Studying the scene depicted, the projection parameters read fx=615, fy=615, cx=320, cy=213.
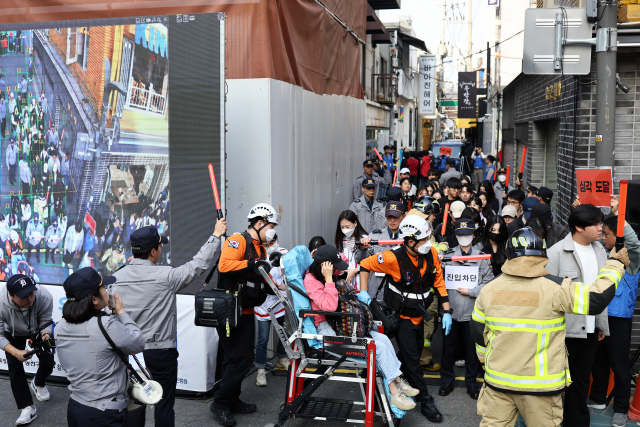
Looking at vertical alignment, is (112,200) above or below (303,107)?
below

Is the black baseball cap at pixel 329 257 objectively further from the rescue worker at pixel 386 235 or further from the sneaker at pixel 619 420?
the sneaker at pixel 619 420

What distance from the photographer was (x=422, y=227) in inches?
221

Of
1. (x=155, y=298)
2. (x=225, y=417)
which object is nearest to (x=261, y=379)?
(x=225, y=417)

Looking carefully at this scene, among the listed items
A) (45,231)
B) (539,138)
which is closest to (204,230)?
(45,231)

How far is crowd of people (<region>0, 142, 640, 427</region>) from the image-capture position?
394 centimetres

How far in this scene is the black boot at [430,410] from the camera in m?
5.77

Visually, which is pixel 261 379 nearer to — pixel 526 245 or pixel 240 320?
pixel 240 320

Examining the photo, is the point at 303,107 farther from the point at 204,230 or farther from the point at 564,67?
the point at 564,67

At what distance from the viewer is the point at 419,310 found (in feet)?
18.9

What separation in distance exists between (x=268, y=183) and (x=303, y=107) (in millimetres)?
1946

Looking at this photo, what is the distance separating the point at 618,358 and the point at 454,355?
160 centimetres

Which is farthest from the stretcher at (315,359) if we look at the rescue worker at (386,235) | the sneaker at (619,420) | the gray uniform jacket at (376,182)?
the gray uniform jacket at (376,182)

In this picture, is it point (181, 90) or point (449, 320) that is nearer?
point (449, 320)

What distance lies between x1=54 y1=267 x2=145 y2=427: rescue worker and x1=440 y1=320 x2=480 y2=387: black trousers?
3634 millimetres
